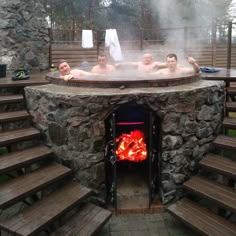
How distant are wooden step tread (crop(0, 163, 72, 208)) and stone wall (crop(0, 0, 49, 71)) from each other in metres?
3.40

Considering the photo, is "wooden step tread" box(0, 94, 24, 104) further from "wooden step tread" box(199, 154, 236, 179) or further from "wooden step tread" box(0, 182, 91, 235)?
"wooden step tread" box(199, 154, 236, 179)

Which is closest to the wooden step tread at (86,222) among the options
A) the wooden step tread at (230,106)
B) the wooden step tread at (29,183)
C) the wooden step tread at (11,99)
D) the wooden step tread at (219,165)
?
the wooden step tread at (29,183)

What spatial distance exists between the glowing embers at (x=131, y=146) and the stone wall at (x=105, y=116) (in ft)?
1.70

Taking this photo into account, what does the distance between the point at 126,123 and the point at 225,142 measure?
1283 mm

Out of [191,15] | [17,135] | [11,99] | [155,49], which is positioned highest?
[191,15]

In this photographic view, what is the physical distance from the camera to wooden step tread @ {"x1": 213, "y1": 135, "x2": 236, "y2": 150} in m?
3.95

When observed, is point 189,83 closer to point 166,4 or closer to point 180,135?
point 180,135

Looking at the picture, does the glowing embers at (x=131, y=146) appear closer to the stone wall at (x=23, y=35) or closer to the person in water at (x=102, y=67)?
the person in water at (x=102, y=67)

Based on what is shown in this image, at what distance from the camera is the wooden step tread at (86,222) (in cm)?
325

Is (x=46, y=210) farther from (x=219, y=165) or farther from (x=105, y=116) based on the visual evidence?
(x=219, y=165)

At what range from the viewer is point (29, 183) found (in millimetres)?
3408

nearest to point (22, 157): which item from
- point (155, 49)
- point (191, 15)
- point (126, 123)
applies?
point (126, 123)

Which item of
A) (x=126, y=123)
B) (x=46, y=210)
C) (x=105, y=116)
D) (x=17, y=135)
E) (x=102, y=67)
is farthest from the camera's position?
(x=102, y=67)

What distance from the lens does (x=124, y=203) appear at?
4023 millimetres
